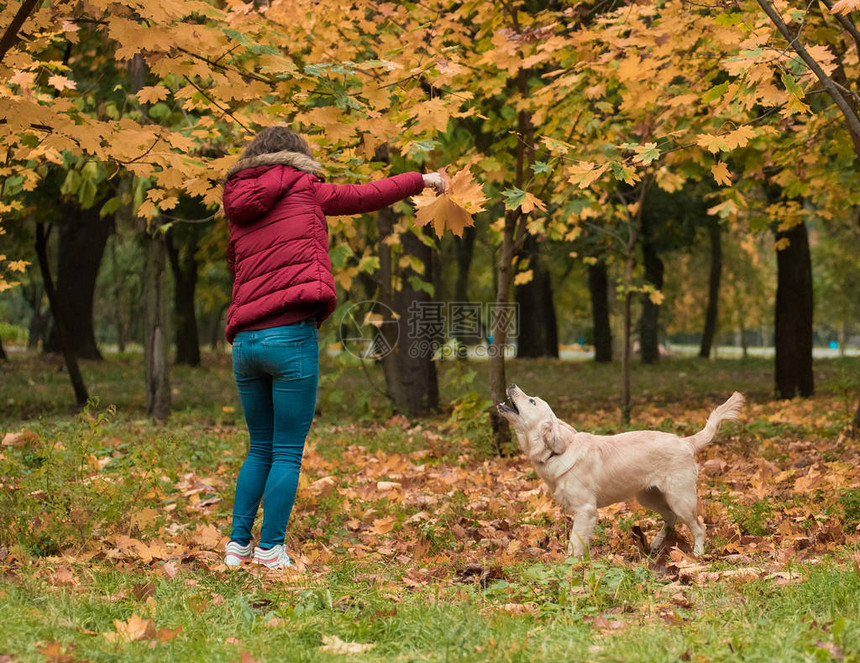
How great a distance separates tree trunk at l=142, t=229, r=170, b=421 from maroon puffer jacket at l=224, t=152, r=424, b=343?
7210 millimetres

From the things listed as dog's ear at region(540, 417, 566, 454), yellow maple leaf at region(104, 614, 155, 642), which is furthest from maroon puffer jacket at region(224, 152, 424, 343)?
yellow maple leaf at region(104, 614, 155, 642)

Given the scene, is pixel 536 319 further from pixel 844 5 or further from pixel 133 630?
pixel 133 630

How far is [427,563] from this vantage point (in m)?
4.44

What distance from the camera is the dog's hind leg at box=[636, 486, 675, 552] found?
486 centimetres

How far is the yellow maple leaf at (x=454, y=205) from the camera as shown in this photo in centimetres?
429

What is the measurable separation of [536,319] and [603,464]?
21.6 meters

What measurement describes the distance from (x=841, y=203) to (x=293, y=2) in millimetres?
6873

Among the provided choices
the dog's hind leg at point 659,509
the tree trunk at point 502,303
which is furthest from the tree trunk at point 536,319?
the dog's hind leg at point 659,509

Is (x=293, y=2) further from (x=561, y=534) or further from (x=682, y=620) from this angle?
(x=682, y=620)

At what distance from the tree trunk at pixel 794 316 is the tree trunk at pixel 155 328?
915 centimetres

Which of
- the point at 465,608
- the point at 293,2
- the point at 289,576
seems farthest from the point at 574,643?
the point at 293,2

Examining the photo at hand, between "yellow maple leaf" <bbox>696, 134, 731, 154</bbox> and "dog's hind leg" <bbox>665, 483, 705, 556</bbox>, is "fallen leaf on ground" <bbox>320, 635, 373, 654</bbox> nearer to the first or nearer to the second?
"dog's hind leg" <bbox>665, 483, 705, 556</bbox>

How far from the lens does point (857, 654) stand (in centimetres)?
264

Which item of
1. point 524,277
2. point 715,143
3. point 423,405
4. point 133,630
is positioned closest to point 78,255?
point 423,405
